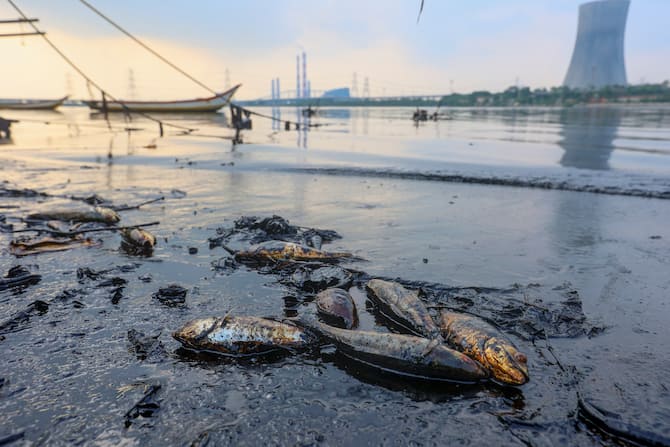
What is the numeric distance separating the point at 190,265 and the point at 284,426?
11.6 feet

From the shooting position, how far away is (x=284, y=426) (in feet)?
9.68

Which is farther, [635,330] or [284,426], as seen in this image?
[635,330]

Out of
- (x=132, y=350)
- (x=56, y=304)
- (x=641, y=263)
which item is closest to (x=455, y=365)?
(x=132, y=350)

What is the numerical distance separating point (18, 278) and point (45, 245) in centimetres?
154

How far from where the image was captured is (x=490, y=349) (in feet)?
11.5

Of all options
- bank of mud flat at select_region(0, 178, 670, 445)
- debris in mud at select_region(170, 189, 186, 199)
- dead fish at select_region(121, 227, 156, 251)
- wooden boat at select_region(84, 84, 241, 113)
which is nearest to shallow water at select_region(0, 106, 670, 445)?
bank of mud flat at select_region(0, 178, 670, 445)

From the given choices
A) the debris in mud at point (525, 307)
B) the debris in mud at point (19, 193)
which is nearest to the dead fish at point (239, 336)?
the debris in mud at point (525, 307)

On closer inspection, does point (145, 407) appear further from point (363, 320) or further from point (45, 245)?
point (45, 245)

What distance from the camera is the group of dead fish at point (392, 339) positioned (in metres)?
3.38

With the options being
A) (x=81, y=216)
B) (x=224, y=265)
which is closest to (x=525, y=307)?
(x=224, y=265)

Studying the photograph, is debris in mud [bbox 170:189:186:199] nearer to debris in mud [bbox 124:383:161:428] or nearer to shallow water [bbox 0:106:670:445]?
shallow water [bbox 0:106:670:445]

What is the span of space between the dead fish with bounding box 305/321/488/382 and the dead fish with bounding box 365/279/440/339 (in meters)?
0.53

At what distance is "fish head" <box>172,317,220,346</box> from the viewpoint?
380cm

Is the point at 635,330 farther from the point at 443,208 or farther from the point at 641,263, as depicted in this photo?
the point at 443,208
